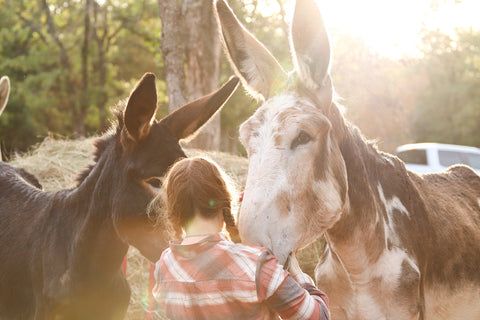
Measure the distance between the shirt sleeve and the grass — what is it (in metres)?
3.09

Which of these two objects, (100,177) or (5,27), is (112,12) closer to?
(5,27)

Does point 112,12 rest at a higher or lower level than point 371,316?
higher

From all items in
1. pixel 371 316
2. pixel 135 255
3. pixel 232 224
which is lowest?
pixel 135 255

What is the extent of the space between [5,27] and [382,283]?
29320mm

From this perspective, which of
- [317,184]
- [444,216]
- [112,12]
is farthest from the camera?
[112,12]

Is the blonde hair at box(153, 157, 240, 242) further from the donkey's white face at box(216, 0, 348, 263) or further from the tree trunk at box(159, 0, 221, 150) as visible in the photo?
the tree trunk at box(159, 0, 221, 150)

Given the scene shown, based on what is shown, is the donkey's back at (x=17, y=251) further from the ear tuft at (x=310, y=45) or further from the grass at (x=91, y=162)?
the ear tuft at (x=310, y=45)

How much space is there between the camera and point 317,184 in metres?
2.49

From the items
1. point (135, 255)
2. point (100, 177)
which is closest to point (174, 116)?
point (100, 177)

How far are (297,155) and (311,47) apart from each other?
60 cm

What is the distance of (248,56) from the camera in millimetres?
2918

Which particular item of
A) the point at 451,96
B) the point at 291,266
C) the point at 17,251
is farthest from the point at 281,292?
the point at 451,96

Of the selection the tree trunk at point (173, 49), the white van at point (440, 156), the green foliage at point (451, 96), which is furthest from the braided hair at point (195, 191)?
the green foliage at point (451, 96)

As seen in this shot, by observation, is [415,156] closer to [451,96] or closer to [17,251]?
[17,251]
